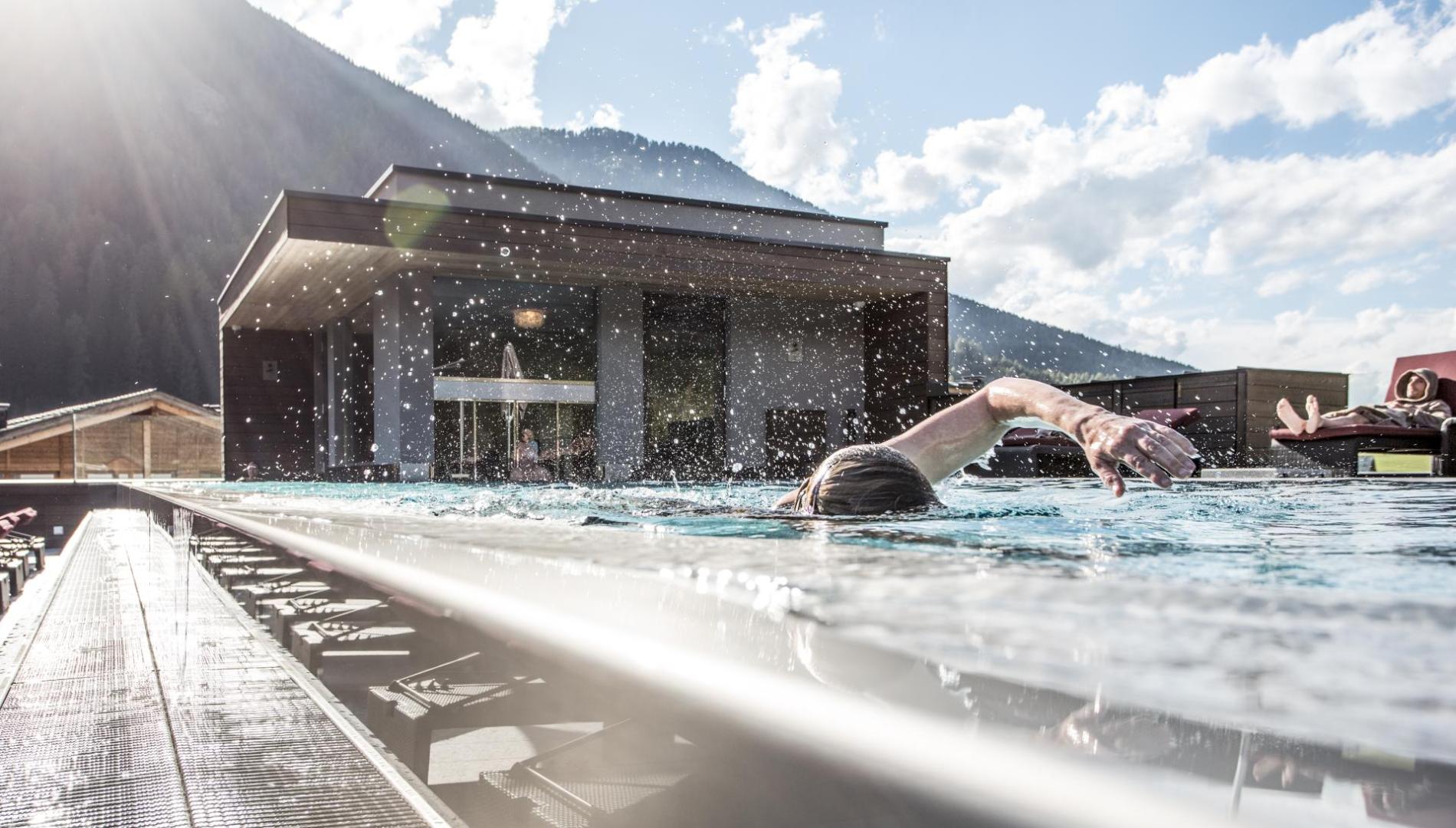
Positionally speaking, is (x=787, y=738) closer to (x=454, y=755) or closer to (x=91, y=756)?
(x=91, y=756)

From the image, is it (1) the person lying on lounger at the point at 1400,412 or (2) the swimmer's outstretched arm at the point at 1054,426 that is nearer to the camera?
(2) the swimmer's outstretched arm at the point at 1054,426

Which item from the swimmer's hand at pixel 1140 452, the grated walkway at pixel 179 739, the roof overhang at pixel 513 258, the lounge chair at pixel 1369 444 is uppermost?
the roof overhang at pixel 513 258

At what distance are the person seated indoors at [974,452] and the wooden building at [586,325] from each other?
28.2 ft

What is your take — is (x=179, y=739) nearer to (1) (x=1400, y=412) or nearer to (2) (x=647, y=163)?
(1) (x=1400, y=412)

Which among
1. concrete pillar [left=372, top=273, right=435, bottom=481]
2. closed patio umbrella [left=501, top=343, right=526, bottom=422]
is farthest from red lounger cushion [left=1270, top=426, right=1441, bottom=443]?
concrete pillar [left=372, top=273, right=435, bottom=481]

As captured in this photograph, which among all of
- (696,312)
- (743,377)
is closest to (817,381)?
(743,377)

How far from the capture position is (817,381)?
13.8 metres

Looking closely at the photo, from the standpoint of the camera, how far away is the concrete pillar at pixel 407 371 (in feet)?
35.5

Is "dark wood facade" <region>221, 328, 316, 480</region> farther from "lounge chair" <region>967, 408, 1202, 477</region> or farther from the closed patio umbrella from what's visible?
"lounge chair" <region>967, 408, 1202, 477</region>

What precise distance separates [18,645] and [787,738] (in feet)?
5.92

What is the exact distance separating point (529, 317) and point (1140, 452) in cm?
1142

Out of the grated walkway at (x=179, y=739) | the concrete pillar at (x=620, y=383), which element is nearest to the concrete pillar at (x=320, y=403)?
the concrete pillar at (x=620, y=383)

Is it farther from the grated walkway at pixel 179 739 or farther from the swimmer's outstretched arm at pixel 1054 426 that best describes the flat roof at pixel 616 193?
the grated walkway at pixel 179 739

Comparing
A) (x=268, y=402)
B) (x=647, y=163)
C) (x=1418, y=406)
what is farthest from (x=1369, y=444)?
(x=647, y=163)
